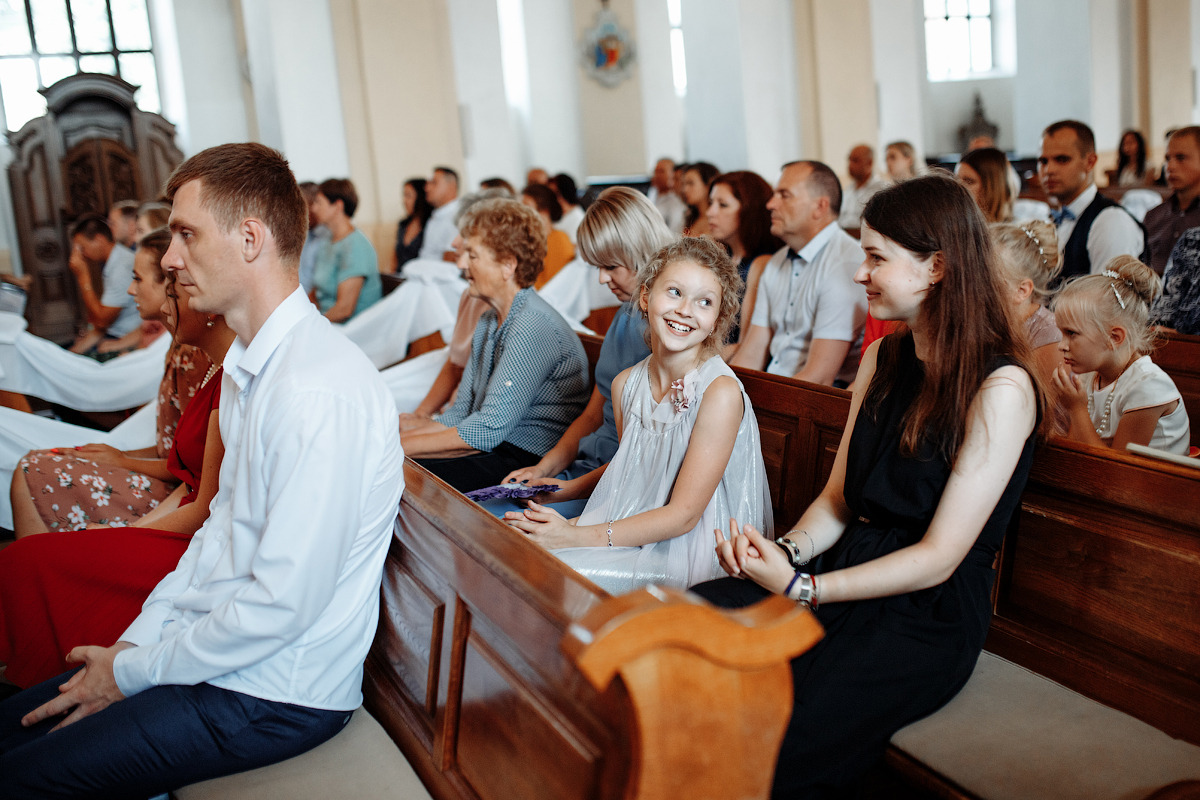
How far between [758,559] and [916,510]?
0.33 m

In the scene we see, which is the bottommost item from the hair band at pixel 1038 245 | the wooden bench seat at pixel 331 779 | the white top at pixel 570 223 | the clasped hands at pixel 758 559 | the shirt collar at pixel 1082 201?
the wooden bench seat at pixel 331 779

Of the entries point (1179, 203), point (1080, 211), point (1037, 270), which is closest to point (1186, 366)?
point (1037, 270)

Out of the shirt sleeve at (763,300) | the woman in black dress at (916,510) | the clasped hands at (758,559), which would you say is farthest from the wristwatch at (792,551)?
the shirt sleeve at (763,300)

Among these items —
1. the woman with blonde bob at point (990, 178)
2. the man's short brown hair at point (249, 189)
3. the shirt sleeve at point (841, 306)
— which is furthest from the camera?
the woman with blonde bob at point (990, 178)

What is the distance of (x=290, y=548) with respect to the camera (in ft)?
5.17

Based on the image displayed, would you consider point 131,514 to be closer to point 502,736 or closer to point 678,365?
point 678,365

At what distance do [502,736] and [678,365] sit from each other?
1146 millimetres

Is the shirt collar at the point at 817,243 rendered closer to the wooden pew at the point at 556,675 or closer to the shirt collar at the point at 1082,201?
the shirt collar at the point at 1082,201

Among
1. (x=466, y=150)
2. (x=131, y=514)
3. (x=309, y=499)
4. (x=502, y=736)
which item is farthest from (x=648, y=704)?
(x=466, y=150)

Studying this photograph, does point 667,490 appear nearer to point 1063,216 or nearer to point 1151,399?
point 1151,399

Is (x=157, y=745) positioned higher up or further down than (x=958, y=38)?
further down

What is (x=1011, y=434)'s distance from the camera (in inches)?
69.8

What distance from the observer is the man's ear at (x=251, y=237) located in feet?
5.98

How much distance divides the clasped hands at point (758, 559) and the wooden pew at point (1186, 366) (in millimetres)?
2001
